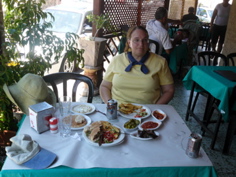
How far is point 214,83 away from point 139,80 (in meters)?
1.03

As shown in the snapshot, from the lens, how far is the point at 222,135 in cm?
287

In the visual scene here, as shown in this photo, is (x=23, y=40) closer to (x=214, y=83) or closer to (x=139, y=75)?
(x=139, y=75)

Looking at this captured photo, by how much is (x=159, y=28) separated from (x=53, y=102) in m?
2.77

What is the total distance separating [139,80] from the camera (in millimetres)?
1967

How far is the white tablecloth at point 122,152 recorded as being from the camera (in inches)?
43.9

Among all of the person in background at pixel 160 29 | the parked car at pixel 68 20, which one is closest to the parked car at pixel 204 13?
the parked car at pixel 68 20

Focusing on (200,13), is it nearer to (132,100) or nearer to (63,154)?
(132,100)

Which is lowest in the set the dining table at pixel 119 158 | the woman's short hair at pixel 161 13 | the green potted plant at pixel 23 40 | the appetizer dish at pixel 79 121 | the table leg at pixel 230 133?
the table leg at pixel 230 133

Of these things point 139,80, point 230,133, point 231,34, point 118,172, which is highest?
point 231,34

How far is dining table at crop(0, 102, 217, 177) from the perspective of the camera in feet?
3.52

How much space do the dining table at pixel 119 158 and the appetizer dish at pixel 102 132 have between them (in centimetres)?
3

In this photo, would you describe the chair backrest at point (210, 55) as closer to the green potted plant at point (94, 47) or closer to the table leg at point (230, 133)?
the table leg at point (230, 133)

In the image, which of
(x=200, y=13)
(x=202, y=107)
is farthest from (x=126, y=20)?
(x=200, y=13)

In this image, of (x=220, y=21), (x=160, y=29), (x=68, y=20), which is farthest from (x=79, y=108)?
(x=220, y=21)
